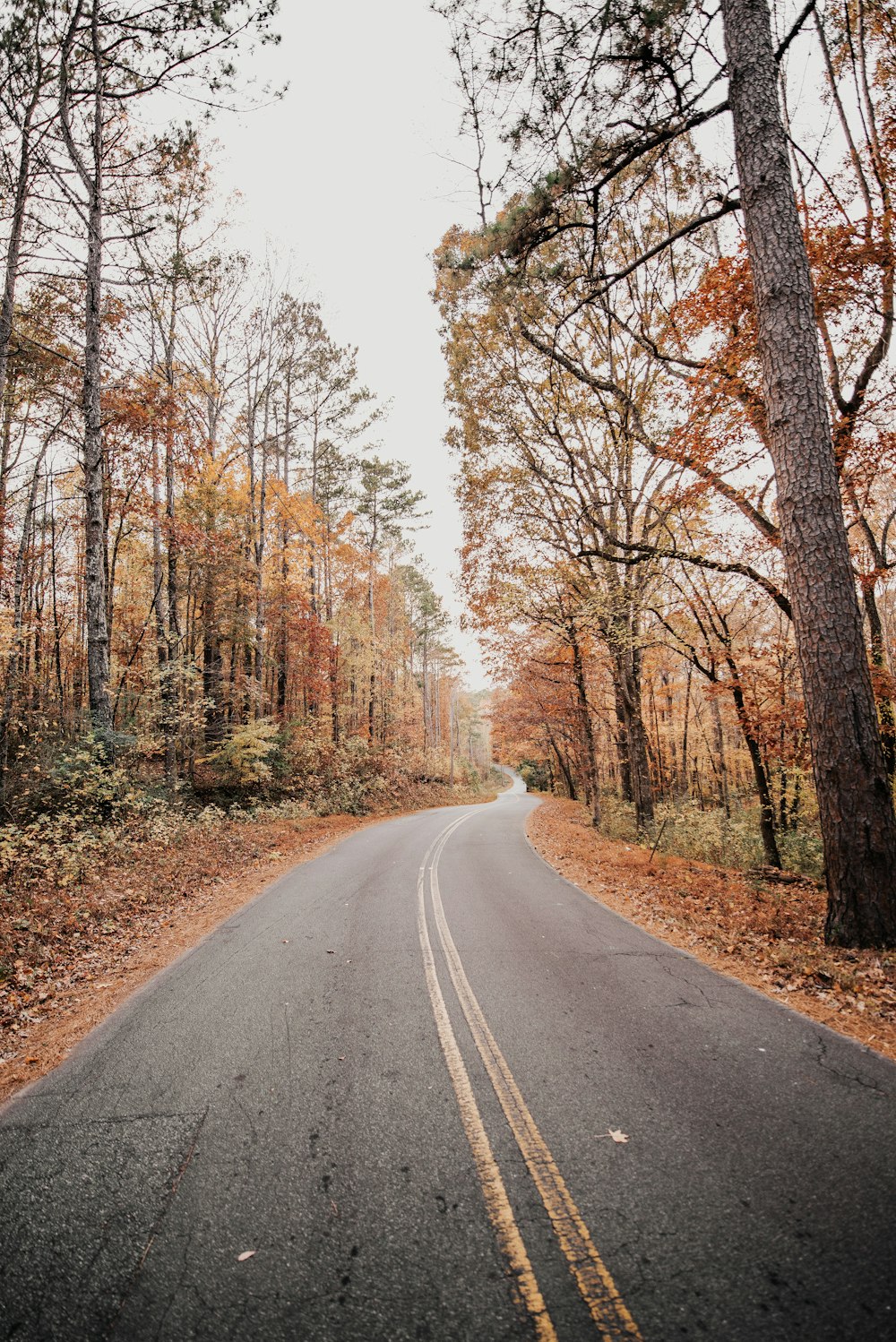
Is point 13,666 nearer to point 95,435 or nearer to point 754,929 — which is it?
point 95,435

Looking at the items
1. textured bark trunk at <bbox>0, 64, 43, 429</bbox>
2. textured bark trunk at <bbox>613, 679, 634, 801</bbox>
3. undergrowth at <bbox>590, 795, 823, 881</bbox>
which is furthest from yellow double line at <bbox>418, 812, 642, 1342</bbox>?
textured bark trunk at <bbox>0, 64, 43, 429</bbox>

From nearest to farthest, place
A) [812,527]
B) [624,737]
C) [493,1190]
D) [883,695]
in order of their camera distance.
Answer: [493,1190], [812,527], [883,695], [624,737]

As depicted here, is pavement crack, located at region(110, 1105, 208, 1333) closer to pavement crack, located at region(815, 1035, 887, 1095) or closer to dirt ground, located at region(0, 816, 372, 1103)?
dirt ground, located at region(0, 816, 372, 1103)

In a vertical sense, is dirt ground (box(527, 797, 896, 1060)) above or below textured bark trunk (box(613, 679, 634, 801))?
below

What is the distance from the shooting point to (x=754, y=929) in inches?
241

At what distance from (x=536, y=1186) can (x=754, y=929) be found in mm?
4890

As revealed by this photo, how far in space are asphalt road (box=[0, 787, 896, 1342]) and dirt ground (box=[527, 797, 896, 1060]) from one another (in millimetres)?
448

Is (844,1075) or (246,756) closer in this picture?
(844,1075)

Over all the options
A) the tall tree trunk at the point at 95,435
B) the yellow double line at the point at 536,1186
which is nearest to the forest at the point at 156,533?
the tall tree trunk at the point at 95,435

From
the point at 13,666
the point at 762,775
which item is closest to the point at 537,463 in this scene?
the point at 762,775

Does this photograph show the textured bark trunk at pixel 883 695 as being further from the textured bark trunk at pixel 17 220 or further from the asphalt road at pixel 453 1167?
the textured bark trunk at pixel 17 220

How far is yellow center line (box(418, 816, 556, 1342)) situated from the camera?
6.51 ft

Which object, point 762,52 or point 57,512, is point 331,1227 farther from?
point 57,512

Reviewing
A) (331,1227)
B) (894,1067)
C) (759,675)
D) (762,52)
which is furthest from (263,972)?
(762,52)
